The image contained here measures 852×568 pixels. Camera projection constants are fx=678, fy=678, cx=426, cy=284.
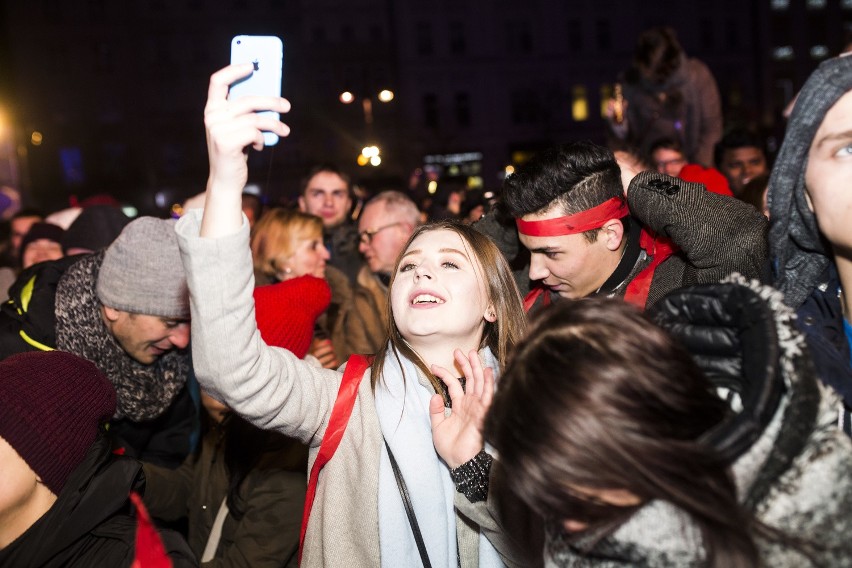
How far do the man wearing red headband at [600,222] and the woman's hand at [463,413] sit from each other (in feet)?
3.02

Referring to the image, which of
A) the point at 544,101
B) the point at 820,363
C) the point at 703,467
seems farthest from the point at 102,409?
the point at 544,101

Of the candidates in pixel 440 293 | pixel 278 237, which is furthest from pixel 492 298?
pixel 278 237

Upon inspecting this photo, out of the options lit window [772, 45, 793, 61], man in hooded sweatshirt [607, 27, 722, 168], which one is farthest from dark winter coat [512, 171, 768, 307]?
lit window [772, 45, 793, 61]

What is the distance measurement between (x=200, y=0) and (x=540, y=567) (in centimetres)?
4246

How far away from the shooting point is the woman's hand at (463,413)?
2143 millimetres

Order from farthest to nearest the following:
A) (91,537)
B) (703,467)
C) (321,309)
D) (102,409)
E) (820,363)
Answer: (321,309) → (102,409) → (91,537) → (820,363) → (703,467)

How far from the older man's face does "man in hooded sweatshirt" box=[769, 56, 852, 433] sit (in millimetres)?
2528

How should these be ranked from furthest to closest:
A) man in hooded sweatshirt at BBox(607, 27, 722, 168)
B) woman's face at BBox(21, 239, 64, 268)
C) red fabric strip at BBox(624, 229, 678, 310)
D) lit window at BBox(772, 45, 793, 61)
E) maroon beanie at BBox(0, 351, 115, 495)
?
lit window at BBox(772, 45, 793, 61), man in hooded sweatshirt at BBox(607, 27, 722, 168), woman's face at BBox(21, 239, 64, 268), red fabric strip at BBox(624, 229, 678, 310), maroon beanie at BBox(0, 351, 115, 495)

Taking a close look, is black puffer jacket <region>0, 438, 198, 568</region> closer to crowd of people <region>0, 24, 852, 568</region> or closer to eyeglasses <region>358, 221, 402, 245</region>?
crowd of people <region>0, 24, 852, 568</region>

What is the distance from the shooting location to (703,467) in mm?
1361

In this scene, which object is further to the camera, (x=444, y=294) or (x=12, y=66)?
(x=12, y=66)

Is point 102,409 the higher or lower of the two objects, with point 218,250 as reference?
lower

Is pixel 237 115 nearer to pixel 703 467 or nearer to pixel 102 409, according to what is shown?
pixel 102 409

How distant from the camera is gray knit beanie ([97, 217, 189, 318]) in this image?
Answer: 3.08 m
